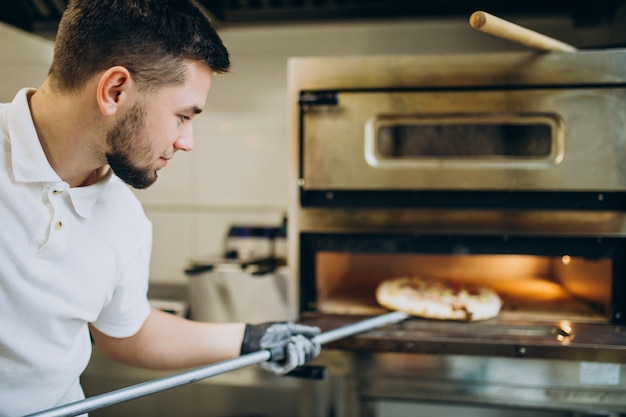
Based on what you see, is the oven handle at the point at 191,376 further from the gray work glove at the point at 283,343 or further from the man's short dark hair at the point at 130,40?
the man's short dark hair at the point at 130,40

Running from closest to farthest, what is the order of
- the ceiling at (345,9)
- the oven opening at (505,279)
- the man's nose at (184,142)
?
the man's nose at (184,142), the oven opening at (505,279), the ceiling at (345,9)

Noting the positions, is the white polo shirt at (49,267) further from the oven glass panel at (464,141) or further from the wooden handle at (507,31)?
the wooden handle at (507,31)

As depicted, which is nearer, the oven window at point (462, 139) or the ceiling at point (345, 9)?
the oven window at point (462, 139)

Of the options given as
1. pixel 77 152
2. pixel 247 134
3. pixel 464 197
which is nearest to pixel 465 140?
pixel 464 197

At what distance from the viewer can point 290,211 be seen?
1.34m

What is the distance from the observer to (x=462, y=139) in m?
1.29

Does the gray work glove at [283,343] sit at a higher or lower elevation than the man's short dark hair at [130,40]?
lower

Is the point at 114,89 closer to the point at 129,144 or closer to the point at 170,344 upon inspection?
the point at 129,144

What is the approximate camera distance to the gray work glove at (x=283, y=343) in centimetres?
107

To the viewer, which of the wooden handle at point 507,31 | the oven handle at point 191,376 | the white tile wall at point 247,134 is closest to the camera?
the oven handle at point 191,376

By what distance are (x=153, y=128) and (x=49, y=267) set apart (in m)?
0.30

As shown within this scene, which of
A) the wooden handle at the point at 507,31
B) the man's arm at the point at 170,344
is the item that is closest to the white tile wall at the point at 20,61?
the man's arm at the point at 170,344

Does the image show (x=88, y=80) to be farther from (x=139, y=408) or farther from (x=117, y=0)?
(x=139, y=408)

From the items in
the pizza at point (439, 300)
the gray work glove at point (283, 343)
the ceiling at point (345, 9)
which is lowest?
the gray work glove at point (283, 343)
